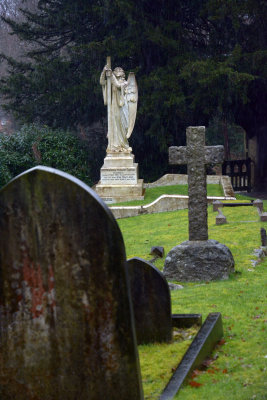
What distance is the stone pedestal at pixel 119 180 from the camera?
855 inches

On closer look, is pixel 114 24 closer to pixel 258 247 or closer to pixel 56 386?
pixel 258 247

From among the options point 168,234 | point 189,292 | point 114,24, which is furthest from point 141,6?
point 189,292

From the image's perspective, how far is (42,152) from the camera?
2669cm

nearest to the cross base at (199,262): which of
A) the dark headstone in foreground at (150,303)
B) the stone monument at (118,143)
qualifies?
the dark headstone in foreground at (150,303)

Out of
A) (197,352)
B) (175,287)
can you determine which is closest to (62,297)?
(197,352)

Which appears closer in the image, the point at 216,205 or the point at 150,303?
the point at 150,303

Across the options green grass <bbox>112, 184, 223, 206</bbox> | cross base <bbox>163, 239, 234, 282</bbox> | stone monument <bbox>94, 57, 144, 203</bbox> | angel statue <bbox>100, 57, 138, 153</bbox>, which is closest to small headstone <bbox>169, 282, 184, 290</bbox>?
cross base <bbox>163, 239, 234, 282</bbox>

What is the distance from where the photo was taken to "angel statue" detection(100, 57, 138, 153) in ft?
72.5

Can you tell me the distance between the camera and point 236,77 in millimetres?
24703

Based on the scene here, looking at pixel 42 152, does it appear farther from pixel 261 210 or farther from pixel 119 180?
pixel 261 210

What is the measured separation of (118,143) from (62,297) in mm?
19118

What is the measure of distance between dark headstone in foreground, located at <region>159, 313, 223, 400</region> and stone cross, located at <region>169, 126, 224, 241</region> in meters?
3.32

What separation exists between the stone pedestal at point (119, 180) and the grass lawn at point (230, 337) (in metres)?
8.67

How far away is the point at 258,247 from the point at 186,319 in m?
5.77
